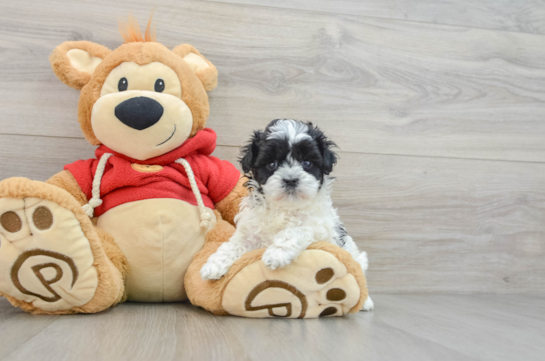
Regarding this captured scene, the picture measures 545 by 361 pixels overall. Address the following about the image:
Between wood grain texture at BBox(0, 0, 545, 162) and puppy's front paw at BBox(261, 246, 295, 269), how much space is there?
0.66 m

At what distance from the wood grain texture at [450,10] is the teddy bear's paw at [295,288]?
1.05m

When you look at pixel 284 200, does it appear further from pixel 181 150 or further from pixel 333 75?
pixel 333 75

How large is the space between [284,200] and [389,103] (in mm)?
835

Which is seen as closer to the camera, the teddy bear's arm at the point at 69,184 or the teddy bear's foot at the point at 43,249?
the teddy bear's foot at the point at 43,249

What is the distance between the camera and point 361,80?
5.45 ft

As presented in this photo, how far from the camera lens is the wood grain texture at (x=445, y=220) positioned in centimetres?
165

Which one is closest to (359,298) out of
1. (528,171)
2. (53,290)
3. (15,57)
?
(53,290)

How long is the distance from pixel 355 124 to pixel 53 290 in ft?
3.88

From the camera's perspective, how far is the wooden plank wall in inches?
58.3

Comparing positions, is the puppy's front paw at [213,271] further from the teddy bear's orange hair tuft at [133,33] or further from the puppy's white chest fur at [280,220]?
the teddy bear's orange hair tuft at [133,33]

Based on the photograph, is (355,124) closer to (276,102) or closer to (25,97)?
(276,102)

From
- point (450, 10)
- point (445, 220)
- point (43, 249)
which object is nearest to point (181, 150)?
point (43, 249)

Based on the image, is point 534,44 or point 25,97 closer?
point 25,97

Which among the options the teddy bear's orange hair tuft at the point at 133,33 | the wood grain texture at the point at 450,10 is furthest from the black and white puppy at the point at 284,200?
the wood grain texture at the point at 450,10
